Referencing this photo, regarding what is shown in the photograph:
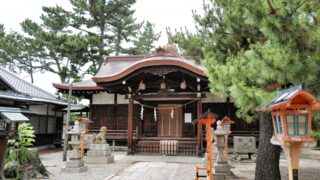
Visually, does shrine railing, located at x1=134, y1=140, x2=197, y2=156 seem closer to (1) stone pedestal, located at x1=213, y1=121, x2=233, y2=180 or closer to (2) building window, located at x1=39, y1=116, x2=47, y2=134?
(1) stone pedestal, located at x1=213, y1=121, x2=233, y2=180

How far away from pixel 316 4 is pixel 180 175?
5.90m

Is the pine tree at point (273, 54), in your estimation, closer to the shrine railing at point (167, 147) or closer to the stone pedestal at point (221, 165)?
the stone pedestal at point (221, 165)

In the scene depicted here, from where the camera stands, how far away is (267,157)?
605 centimetres

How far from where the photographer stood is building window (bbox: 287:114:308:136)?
3416 millimetres

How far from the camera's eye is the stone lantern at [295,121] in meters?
3.30

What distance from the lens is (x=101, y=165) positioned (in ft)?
32.6

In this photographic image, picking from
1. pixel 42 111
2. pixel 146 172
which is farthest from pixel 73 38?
pixel 146 172

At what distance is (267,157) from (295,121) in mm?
2935

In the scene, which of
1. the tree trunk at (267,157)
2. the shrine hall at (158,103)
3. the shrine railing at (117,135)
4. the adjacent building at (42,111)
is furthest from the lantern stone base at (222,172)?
the adjacent building at (42,111)

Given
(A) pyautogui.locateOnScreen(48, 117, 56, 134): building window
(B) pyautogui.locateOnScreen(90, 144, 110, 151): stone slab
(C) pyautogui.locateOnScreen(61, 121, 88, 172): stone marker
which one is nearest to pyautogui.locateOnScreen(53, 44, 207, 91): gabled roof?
(A) pyautogui.locateOnScreen(48, 117, 56, 134): building window

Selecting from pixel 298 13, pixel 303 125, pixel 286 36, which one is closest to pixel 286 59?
pixel 286 36

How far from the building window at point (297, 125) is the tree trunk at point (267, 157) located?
276 cm

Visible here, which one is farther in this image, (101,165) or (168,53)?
(168,53)

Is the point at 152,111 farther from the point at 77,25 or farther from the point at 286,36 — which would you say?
the point at 77,25
